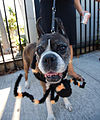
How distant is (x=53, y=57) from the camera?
46.5 inches

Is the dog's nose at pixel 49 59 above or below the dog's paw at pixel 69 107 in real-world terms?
above

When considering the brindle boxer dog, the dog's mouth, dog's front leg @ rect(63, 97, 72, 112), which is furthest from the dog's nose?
dog's front leg @ rect(63, 97, 72, 112)

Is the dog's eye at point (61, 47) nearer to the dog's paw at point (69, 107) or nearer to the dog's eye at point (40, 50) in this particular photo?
the dog's eye at point (40, 50)

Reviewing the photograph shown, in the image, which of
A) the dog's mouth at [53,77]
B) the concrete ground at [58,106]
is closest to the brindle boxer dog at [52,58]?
the dog's mouth at [53,77]

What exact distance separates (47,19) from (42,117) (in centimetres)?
183

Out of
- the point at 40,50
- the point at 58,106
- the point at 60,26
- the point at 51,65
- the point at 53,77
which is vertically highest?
the point at 60,26

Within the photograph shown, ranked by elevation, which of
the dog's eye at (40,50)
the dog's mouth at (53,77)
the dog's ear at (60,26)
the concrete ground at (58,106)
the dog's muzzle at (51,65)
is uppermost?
the dog's ear at (60,26)

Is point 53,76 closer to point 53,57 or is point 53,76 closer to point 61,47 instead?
point 53,57

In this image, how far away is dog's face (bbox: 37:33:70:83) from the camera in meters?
1.20

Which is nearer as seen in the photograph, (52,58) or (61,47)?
(52,58)

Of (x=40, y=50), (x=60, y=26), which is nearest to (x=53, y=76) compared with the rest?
(x=40, y=50)

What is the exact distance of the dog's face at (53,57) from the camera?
3.95 feet

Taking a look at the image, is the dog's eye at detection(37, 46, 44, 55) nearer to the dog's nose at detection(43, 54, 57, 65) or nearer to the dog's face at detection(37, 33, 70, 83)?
the dog's face at detection(37, 33, 70, 83)

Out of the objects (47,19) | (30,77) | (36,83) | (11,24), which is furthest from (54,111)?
(11,24)
